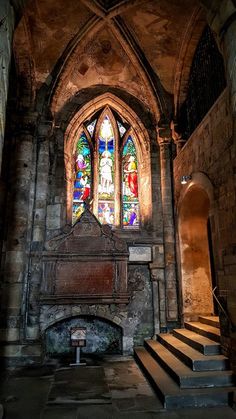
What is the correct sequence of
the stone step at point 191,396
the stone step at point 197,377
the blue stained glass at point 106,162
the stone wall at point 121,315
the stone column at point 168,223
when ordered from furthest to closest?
the blue stained glass at point 106,162, the stone column at point 168,223, the stone wall at point 121,315, the stone step at point 197,377, the stone step at point 191,396

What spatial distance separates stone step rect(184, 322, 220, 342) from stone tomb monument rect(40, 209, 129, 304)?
1.56 metres

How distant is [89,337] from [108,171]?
4.82 metres

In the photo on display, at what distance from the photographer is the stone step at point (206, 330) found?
5.31 m

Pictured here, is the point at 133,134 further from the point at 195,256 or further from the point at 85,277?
the point at 85,277

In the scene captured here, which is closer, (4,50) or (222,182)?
(4,50)

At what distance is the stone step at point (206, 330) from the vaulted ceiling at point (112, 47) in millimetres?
5831

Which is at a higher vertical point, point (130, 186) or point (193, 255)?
point (130, 186)

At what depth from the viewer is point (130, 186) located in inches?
366

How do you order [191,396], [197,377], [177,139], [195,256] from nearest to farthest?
[191,396] → [197,377] → [195,256] → [177,139]

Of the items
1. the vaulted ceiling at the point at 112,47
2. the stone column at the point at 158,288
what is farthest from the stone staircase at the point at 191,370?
the vaulted ceiling at the point at 112,47

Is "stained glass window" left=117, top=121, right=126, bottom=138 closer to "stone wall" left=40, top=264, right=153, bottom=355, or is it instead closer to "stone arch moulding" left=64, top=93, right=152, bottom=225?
"stone arch moulding" left=64, top=93, right=152, bottom=225

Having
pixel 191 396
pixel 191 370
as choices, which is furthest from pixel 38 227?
pixel 191 396

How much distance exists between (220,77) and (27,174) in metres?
4.91

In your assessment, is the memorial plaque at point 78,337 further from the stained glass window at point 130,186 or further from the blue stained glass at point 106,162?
the blue stained glass at point 106,162
